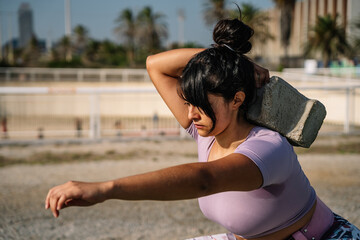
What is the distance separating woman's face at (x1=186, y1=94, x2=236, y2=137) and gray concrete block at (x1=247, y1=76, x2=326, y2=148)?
0.12 meters

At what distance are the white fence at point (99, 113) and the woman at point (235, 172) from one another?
947cm

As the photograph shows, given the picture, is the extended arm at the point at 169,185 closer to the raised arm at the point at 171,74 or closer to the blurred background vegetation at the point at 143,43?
the raised arm at the point at 171,74

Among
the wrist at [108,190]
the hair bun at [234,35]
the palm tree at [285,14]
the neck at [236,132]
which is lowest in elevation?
the wrist at [108,190]

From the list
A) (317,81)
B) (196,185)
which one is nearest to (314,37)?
(317,81)

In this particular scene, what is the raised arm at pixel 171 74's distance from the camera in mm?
1899

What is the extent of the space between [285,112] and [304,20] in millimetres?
53714

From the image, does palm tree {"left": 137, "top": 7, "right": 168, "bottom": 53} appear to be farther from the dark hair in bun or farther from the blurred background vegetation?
the dark hair in bun

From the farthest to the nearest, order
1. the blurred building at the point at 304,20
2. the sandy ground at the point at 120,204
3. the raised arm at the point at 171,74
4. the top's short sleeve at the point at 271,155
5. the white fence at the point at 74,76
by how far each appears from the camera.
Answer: the blurred building at the point at 304,20 → the white fence at the point at 74,76 → the sandy ground at the point at 120,204 → the raised arm at the point at 171,74 → the top's short sleeve at the point at 271,155

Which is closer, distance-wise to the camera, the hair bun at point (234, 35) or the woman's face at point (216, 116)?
the woman's face at point (216, 116)

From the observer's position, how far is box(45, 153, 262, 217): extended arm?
1126 millimetres

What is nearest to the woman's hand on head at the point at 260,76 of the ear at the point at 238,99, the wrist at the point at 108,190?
the ear at the point at 238,99

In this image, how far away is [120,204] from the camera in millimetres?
5438

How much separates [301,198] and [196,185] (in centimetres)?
57

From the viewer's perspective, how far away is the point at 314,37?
35.1 meters
